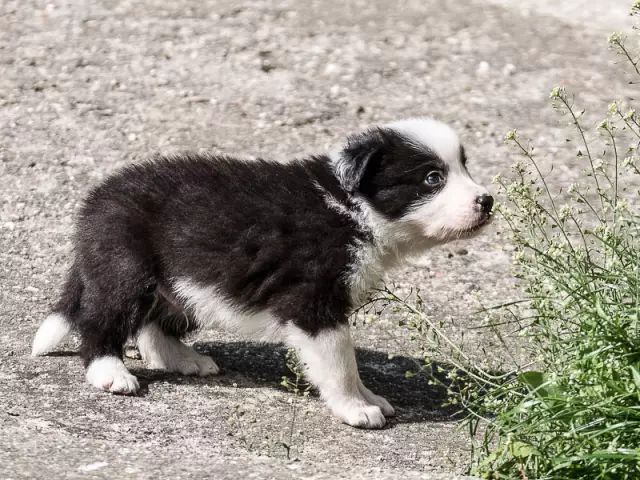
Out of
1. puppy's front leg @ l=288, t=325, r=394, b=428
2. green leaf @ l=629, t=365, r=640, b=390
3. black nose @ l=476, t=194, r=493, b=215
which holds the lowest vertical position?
puppy's front leg @ l=288, t=325, r=394, b=428

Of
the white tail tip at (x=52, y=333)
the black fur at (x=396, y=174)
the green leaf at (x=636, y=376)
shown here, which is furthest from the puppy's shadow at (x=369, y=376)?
the green leaf at (x=636, y=376)

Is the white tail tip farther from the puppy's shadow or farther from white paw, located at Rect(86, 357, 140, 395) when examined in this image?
the puppy's shadow

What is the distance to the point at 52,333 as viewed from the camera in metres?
5.35

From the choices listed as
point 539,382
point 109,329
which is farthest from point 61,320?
point 539,382

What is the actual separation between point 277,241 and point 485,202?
1034 millimetres

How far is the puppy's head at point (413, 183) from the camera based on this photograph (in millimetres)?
5098

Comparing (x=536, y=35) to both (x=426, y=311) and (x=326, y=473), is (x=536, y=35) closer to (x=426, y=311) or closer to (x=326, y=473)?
(x=426, y=311)

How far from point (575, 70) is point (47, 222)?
544 cm

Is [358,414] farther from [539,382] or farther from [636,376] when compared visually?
[636,376]

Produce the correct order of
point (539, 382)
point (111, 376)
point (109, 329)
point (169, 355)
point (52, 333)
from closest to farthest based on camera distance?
point (539, 382) → point (111, 376) → point (109, 329) → point (52, 333) → point (169, 355)

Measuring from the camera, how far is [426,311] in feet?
21.5

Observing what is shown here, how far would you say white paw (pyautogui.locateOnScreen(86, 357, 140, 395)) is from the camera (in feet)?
16.5

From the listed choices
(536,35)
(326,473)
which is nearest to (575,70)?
(536,35)

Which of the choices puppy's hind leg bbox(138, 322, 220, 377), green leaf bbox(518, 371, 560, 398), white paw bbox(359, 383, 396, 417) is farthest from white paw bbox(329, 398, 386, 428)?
green leaf bbox(518, 371, 560, 398)
